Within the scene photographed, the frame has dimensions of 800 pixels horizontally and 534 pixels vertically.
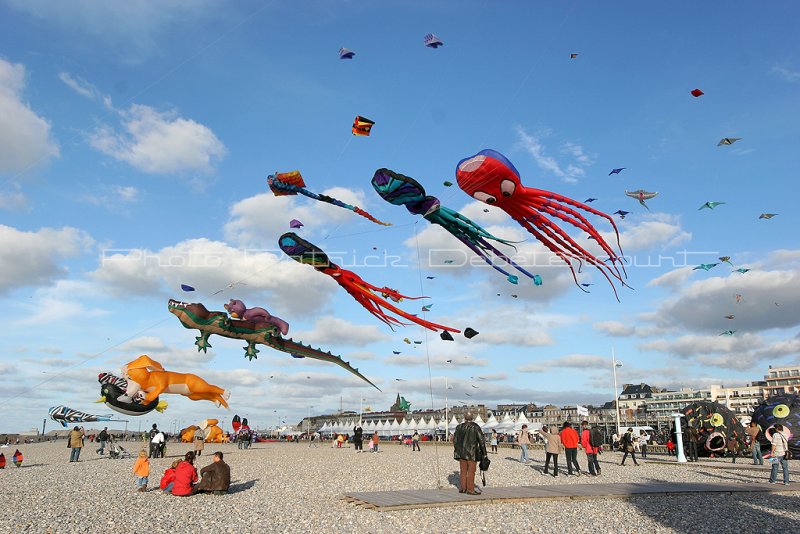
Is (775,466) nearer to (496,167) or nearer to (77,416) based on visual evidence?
(496,167)

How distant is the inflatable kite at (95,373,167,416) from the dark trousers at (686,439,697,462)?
73.7ft

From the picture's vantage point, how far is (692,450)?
83.0 feet

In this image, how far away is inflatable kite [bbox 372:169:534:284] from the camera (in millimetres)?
11734

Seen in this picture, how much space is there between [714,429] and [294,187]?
74.7ft

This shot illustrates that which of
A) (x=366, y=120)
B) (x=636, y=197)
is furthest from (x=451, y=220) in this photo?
(x=636, y=197)

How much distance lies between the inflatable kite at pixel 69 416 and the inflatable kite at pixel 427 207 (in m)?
24.9

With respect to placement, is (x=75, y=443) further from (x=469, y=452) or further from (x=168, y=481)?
(x=469, y=452)

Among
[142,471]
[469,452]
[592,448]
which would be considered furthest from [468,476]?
[142,471]

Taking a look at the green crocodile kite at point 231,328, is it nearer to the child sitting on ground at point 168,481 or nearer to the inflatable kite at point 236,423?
the child sitting on ground at point 168,481

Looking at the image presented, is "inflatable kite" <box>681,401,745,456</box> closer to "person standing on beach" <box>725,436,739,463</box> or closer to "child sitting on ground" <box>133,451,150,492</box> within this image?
"person standing on beach" <box>725,436,739,463</box>

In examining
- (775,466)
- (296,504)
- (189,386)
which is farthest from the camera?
(189,386)

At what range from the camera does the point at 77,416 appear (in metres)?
29.8

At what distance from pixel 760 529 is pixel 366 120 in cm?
1058

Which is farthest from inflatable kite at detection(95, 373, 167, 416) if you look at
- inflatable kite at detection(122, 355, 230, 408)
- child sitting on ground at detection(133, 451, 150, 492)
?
child sitting on ground at detection(133, 451, 150, 492)
